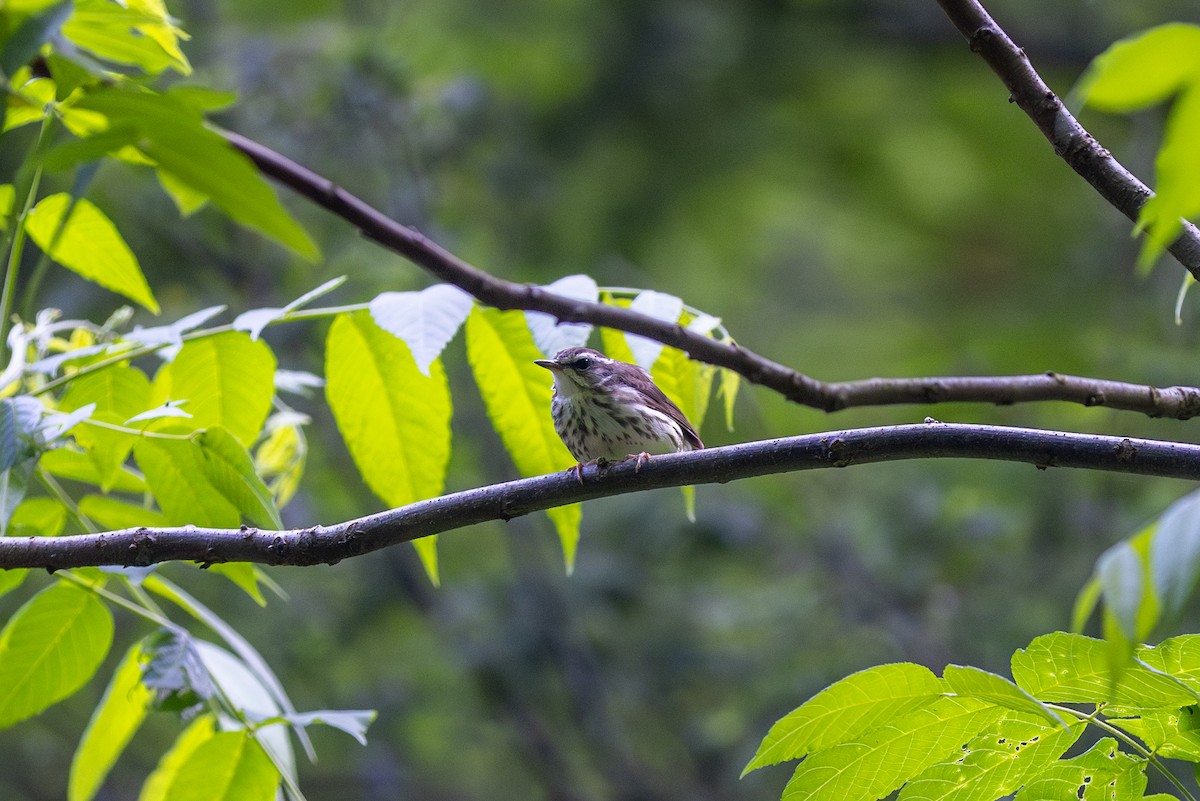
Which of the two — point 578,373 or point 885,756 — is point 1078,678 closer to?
point 885,756

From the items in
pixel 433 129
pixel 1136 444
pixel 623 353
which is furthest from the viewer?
pixel 433 129

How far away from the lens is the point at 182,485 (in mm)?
2127

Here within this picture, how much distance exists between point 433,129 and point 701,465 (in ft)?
18.9

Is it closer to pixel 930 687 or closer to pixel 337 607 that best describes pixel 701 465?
pixel 930 687

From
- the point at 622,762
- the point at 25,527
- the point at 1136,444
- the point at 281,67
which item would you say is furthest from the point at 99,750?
the point at 281,67

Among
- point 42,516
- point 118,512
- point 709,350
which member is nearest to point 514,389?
point 709,350

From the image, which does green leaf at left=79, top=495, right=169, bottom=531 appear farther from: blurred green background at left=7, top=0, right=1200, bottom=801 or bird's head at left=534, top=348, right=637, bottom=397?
blurred green background at left=7, top=0, right=1200, bottom=801

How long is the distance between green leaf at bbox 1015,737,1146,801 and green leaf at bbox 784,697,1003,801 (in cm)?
11

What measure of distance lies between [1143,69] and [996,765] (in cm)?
113

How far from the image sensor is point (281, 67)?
23.9 feet

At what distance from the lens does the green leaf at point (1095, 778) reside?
1.61 meters

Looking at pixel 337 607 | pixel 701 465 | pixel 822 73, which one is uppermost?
pixel 822 73

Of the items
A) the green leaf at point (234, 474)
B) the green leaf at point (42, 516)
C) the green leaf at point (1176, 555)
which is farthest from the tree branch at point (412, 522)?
the green leaf at point (1176, 555)

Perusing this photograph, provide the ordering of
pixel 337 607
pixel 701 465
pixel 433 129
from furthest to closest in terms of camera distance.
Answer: pixel 337 607 → pixel 433 129 → pixel 701 465
